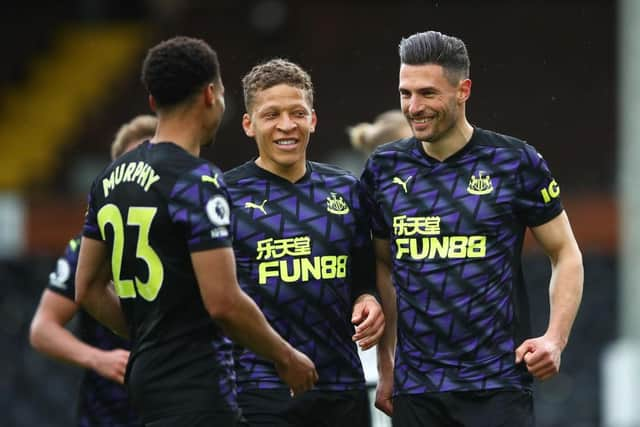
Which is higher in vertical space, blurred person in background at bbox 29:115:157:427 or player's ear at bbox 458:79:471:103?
player's ear at bbox 458:79:471:103

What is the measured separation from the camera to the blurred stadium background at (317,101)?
12.4 m

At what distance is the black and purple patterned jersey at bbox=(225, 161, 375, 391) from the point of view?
5.10 metres

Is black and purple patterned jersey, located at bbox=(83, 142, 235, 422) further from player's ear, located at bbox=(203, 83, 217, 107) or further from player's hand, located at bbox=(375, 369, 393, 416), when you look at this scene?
player's hand, located at bbox=(375, 369, 393, 416)

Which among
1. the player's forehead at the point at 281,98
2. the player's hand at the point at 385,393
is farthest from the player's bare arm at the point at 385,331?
the player's forehead at the point at 281,98

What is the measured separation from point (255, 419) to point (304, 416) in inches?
7.2

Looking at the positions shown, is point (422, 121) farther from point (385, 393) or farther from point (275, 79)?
point (385, 393)

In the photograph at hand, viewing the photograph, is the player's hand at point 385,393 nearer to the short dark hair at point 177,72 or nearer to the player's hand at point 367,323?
the player's hand at point 367,323

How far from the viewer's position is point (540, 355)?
4750 mm

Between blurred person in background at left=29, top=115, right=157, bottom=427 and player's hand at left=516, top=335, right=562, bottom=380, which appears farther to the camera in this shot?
blurred person in background at left=29, top=115, right=157, bottom=427

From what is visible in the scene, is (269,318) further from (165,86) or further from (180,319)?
(165,86)

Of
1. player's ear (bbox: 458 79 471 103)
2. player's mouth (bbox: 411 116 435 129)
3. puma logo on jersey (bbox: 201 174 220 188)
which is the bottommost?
puma logo on jersey (bbox: 201 174 220 188)

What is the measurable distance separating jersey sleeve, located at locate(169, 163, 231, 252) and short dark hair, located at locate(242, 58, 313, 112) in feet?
3.01

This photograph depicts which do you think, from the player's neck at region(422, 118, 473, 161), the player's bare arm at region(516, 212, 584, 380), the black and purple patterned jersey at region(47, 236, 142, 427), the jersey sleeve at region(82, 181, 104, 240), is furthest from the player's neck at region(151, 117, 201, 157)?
the black and purple patterned jersey at region(47, 236, 142, 427)

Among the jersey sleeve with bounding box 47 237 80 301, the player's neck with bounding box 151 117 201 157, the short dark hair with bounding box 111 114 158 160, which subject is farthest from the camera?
the short dark hair with bounding box 111 114 158 160
